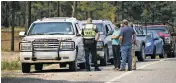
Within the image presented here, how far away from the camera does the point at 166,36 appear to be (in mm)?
29953

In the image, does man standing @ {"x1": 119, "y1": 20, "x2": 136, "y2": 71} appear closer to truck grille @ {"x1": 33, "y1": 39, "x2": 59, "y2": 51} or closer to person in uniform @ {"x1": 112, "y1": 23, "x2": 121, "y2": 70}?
person in uniform @ {"x1": 112, "y1": 23, "x2": 121, "y2": 70}

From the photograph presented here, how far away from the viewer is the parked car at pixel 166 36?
29766mm

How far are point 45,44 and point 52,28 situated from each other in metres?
1.16

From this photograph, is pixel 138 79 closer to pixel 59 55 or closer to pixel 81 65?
pixel 59 55

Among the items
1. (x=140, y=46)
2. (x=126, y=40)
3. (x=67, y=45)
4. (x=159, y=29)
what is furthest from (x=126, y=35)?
(x=159, y=29)

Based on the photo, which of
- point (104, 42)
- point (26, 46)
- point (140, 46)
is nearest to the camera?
point (26, 46)

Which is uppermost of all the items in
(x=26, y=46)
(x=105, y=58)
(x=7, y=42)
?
(x=26, y=46)

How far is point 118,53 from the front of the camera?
18344 millimetres

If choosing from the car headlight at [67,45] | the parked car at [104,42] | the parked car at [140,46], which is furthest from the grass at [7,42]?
the car headlight at [67,45]

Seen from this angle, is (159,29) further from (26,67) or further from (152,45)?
(26,67)

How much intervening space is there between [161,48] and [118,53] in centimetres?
1060

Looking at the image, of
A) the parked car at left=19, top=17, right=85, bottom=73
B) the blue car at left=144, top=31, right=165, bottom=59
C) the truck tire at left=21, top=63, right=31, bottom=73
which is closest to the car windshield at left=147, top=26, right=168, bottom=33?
the blue car at left=144, top=31, right=165, bottom=59

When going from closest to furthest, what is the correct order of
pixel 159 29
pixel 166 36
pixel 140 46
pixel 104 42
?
pixel 104 42 < pixel 140 46 < pixel 166 36 < pixel 159 29

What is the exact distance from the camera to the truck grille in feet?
55.7
